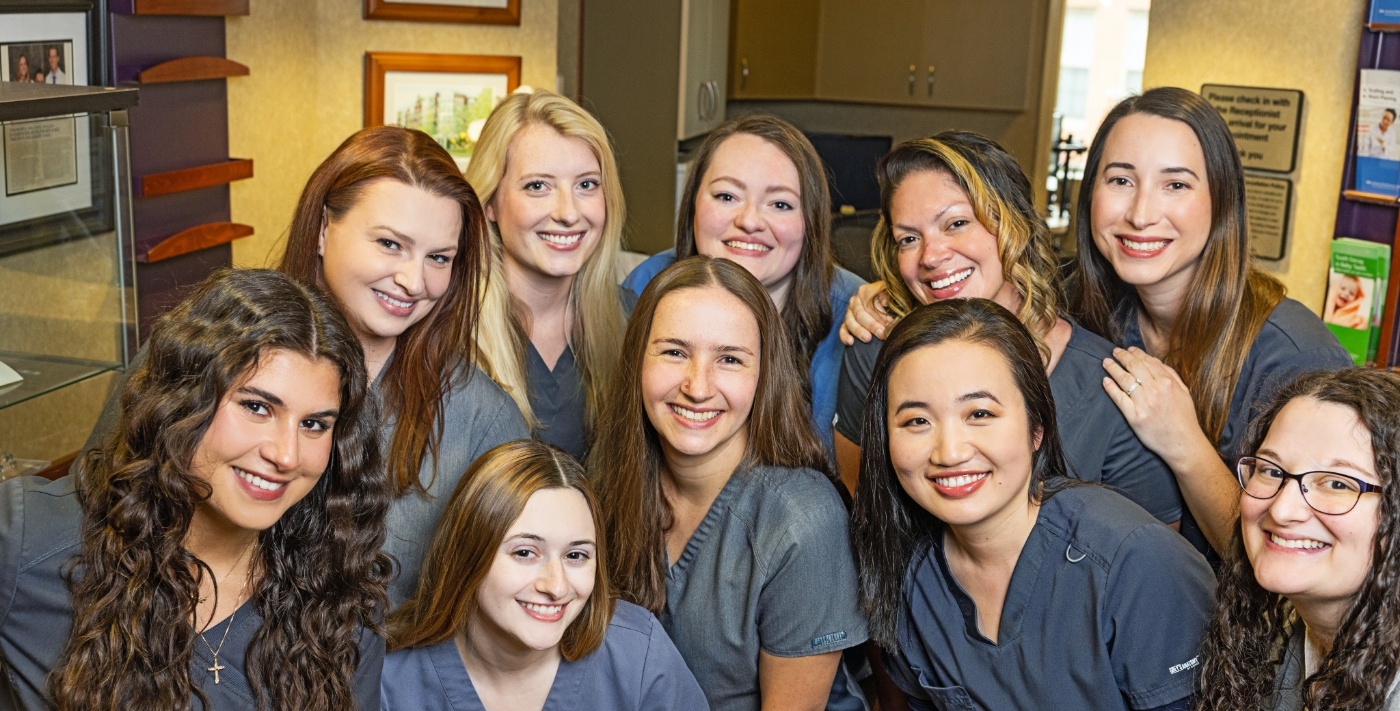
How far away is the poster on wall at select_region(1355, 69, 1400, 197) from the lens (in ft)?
10.3

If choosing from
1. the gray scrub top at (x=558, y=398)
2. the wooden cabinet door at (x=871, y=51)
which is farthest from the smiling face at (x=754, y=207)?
the wooden cabinet door at (x=871, y=51)

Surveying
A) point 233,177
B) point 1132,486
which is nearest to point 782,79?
point 233,177

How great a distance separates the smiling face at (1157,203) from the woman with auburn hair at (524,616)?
1.02 meters

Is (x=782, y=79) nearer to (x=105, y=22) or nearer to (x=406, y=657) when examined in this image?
(x=105, y=22)

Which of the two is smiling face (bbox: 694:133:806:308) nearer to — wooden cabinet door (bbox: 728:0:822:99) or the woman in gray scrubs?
the woman in gray scrubs

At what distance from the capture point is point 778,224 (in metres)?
2.62

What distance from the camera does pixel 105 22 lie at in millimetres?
2949

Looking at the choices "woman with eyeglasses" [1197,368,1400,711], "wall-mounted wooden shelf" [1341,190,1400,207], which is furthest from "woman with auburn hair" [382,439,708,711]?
"wall-mounted wooden shelf" [1341,190,1400,207]

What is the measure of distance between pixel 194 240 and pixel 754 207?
1.49 meters

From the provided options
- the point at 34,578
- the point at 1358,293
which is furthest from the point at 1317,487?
the point at 1358,293

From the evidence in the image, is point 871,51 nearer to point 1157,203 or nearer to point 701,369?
point 1157,203

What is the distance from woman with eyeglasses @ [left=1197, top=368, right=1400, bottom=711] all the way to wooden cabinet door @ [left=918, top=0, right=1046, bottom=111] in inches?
216

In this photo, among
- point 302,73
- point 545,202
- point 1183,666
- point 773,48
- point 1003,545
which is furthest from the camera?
point 773,48

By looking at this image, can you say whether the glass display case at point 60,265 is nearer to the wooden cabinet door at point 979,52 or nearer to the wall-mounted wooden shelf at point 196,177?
the wall-mounted wooden shelf at point 196,177
